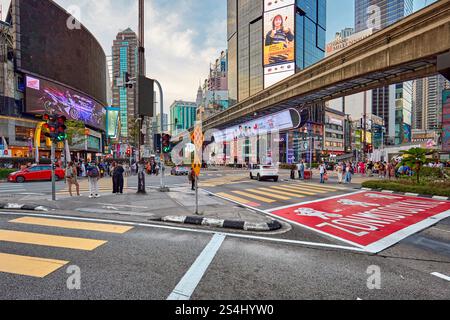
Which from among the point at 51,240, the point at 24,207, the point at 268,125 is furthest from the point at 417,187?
the point at 268,125

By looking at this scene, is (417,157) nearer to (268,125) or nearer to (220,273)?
(220,273)

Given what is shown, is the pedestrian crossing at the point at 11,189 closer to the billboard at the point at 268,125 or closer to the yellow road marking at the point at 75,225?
the yellow road marking at the point at 75,225

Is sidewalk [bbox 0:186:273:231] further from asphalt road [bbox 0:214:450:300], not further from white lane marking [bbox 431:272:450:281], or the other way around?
white lane marking [bbox 431:272:450:281]

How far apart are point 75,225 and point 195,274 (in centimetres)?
463

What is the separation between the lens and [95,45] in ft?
241

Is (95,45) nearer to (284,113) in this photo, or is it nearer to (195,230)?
(284,113)

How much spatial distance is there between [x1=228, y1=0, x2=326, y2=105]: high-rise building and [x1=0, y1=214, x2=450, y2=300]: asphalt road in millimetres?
75669

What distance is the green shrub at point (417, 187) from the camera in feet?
40.9

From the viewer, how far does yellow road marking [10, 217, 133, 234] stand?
20.6 ft

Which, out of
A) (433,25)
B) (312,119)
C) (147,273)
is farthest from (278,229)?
(312,119)

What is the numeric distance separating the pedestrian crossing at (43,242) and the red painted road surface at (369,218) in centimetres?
564

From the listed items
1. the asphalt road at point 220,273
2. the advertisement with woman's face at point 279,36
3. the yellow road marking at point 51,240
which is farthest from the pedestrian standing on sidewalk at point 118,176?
the advertisement with woman's face at point 279,36

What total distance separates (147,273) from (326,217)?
637 centimetres

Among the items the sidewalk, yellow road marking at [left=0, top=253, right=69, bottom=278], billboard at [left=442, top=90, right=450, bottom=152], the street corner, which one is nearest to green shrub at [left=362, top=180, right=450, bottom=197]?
the sidewalk
